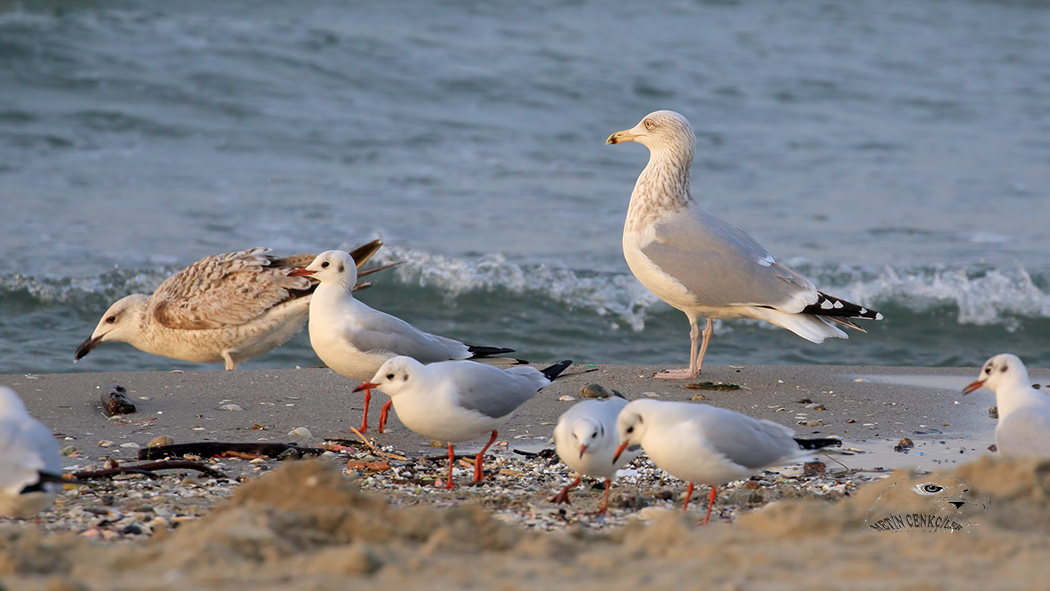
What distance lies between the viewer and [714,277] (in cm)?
613

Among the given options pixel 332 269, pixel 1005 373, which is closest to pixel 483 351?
pixel 332 269

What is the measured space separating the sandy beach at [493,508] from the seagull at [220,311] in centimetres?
69

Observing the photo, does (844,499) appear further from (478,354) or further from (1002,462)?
(478,354)

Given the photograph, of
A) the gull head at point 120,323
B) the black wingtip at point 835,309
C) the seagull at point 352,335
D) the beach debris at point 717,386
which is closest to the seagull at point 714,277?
the black wingtip at point 835,309

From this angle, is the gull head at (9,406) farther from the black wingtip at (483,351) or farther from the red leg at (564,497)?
the black wingtip at (483,351)

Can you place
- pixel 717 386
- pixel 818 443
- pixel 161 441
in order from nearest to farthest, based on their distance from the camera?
pixel 818 443
pixel 161 441
pixel 717 386

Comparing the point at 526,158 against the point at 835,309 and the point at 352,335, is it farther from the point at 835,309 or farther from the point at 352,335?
the point at 352,335

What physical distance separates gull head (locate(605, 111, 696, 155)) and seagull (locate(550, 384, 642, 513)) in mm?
3149

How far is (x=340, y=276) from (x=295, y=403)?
0.71 m

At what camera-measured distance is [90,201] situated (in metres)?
10.5

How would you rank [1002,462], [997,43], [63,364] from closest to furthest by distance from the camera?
[1002,462] < [63,364] < [997,43]

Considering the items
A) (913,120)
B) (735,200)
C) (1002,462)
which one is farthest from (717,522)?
(913,120)

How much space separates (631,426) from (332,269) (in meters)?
2.16

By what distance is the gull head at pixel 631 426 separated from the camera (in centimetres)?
368
